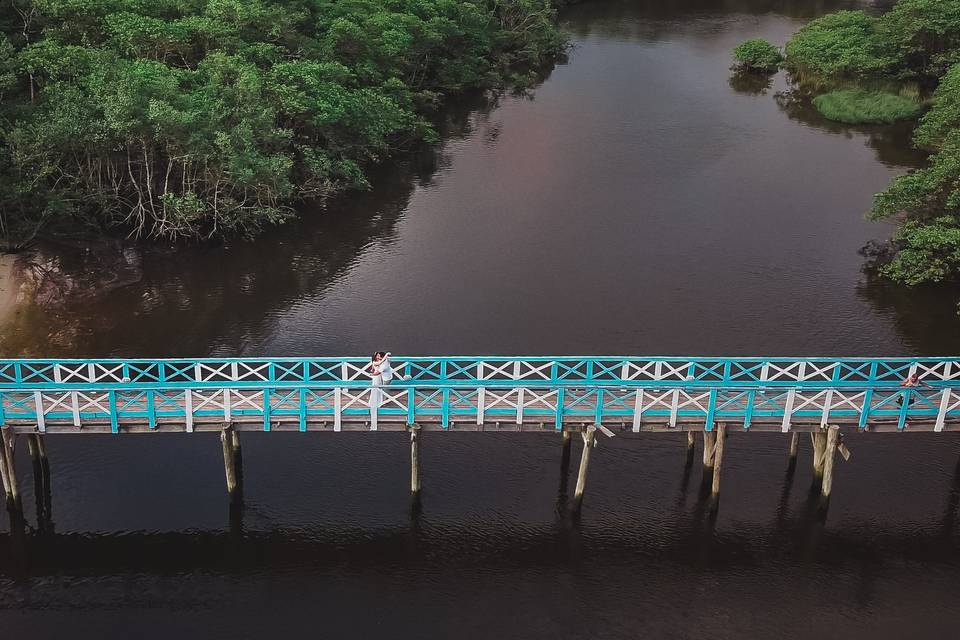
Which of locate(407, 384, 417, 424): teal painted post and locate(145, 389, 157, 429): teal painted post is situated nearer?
locate(145, 389, 157, 429): teal painted post

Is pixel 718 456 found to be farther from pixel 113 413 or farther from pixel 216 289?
pixel 216 289

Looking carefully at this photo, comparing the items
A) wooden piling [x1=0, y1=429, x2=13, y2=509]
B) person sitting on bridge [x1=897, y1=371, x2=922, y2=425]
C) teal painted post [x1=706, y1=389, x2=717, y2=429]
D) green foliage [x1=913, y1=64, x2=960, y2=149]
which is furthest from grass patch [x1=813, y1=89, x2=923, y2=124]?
wooden piling [x1=0, y1=429, x2=13, y2=509]

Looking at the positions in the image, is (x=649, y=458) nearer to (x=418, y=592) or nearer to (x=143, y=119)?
(x=418, y=592)

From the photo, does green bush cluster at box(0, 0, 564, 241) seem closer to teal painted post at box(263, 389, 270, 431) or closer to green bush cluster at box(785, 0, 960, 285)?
teal painted post at box(263, 389, 270, 431)

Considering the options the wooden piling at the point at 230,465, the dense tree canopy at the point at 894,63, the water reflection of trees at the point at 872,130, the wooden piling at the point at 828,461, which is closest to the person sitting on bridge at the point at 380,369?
the wooden piling at the point at 230,465

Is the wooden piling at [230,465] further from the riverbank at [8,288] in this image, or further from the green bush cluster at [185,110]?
the green bush cluster at [185,110]
